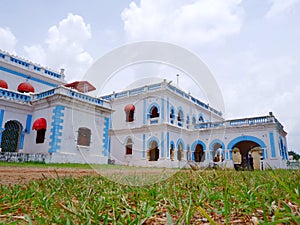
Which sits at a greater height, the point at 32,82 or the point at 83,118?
the point at 32,82

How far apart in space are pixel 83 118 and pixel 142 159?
5.83m

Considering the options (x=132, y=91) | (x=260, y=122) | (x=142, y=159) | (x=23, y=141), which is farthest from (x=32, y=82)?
(x=260, y=122)

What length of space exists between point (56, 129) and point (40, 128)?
0.87m

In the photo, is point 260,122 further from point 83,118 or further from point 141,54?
point 141,54

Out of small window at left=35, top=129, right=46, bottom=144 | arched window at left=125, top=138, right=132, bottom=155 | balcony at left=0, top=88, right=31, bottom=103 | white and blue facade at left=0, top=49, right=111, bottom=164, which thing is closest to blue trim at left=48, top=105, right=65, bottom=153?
white and blue facade at left=0, top=49, right=111, bottom=164

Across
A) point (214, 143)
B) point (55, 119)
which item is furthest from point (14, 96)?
point (214, 143)

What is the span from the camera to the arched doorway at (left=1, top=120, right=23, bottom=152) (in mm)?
11000

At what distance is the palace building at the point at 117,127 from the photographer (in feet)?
35.4

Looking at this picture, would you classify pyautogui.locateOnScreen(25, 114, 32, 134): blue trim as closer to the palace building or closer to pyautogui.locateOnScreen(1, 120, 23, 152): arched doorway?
the palace building

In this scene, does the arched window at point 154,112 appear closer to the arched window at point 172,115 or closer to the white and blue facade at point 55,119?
the arched window at point 172,115

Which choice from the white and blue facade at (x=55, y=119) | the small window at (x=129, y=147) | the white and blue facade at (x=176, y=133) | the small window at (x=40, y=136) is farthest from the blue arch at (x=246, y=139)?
the small window at (x=40, y=136)

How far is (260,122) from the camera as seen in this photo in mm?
15047

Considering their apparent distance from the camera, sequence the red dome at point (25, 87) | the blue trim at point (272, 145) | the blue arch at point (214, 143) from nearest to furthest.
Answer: the red dome at point (25, 87) → the blue trim at point (272, 145) → the blue arch at point (214, 143)

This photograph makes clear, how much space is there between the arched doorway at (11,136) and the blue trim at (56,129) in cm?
242
